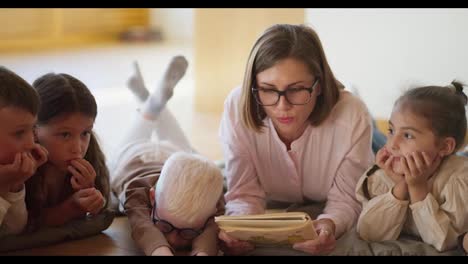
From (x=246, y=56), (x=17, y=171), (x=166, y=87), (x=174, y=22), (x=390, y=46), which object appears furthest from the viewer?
(x=174, y=22)

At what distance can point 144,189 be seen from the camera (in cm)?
178

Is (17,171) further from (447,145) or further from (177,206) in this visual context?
(447,145)

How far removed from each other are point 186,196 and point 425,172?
1.73 feet

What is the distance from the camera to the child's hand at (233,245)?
5.17ft

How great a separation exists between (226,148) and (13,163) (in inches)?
22.1

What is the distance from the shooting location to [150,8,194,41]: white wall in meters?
5.07

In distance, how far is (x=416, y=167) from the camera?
1.58 meters

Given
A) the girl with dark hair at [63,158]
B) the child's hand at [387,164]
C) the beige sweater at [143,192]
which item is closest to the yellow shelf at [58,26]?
the beige sweater at [143,192]

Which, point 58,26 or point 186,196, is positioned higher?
point 186,196

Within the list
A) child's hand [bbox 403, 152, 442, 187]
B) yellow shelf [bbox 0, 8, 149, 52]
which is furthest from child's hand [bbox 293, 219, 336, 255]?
yellow shelf [bbox 0, 8, 149, 52]

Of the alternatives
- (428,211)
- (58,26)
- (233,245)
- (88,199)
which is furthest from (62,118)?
(58,26)

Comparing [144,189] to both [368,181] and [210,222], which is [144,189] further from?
[368,181]
